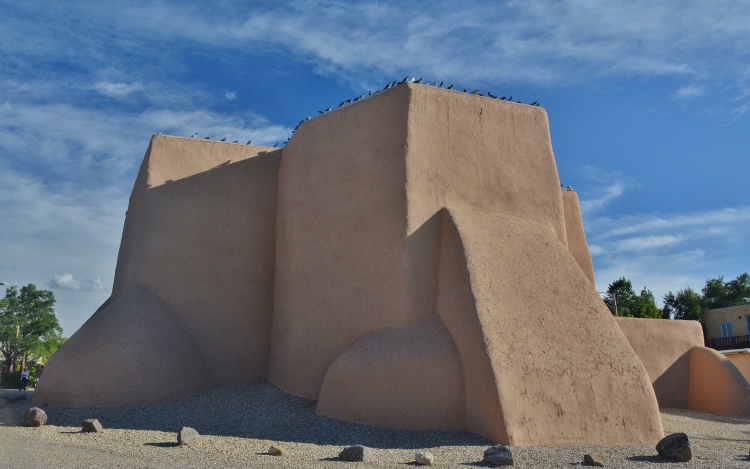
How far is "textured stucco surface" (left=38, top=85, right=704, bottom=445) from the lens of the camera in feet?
32.5

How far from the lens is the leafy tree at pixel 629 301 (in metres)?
30.9

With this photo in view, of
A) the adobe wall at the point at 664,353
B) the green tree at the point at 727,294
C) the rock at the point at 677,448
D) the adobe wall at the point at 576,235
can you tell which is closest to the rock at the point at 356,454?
the rock at the point at 677,448

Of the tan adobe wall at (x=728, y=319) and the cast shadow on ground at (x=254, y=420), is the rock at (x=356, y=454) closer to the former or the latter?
the cast shadow on ground at (x=254, y=420)

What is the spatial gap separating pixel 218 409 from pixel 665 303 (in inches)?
1214

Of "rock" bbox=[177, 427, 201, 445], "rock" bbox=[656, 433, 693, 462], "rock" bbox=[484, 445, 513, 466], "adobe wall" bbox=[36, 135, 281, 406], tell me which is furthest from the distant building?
"rock" bbox=[177, 427, 201, 445]

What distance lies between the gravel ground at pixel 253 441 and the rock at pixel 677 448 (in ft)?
0.44

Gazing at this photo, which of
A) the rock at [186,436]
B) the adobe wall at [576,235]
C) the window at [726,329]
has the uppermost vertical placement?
the adobe wall at [576,235]

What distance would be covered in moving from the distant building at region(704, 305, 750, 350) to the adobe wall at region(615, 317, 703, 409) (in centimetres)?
1274

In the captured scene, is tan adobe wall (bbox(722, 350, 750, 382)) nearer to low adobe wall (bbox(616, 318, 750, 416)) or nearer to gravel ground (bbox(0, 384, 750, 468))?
low adobe wall (bbox(616, 318, 750, 416))

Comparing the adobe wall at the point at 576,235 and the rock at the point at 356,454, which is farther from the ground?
the adobe wall at the point at 576,235

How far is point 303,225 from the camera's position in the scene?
521 inches

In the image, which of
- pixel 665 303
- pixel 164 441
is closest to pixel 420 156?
pixel 164 441

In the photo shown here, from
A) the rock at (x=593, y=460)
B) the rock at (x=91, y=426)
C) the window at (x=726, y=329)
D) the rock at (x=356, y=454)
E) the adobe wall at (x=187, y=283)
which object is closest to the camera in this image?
the rock at (x=593, y=460)

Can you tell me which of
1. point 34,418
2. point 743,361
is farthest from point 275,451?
point 743,361
